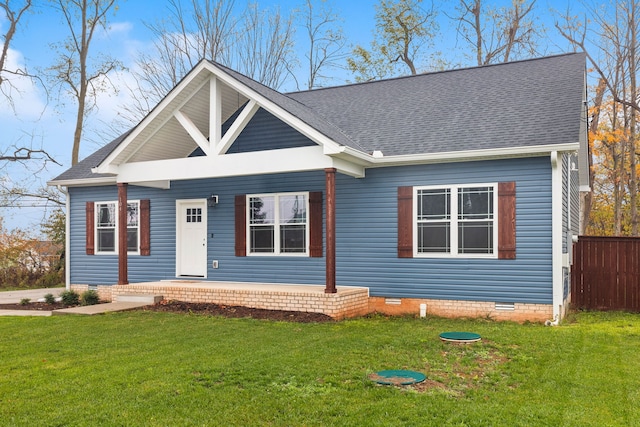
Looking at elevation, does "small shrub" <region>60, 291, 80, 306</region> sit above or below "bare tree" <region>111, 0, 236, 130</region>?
below

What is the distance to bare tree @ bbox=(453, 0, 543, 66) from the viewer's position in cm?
2266

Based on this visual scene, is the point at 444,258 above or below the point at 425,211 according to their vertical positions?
below

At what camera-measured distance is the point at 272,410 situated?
4.60 m

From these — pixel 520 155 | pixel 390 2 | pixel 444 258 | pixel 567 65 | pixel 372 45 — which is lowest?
pixel 444 258

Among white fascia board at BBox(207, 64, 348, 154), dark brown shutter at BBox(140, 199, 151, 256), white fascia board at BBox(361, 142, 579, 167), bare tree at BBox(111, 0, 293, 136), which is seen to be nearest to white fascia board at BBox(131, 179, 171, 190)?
dark brown shutter at BBox(140, 199, 151, 256)

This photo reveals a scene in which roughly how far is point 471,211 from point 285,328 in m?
3.98

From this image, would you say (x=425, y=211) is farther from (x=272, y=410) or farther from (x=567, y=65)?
(x=272, y=410)

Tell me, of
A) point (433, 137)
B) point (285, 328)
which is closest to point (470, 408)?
point (285, 328)

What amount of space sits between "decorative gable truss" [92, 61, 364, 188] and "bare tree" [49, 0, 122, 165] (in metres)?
11.6

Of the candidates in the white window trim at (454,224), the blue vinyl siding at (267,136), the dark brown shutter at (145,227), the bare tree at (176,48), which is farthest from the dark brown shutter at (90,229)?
the bare tree at (176,48)

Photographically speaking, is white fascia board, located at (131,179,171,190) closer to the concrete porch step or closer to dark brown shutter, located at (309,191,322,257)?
the concrete porch step

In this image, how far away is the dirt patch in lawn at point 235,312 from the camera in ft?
32.0

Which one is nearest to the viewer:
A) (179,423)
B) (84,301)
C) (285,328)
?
(179,423)

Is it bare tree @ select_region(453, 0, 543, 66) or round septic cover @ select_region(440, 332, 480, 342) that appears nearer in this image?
round septic cover @ select_region(440, 332, 480, 342)
